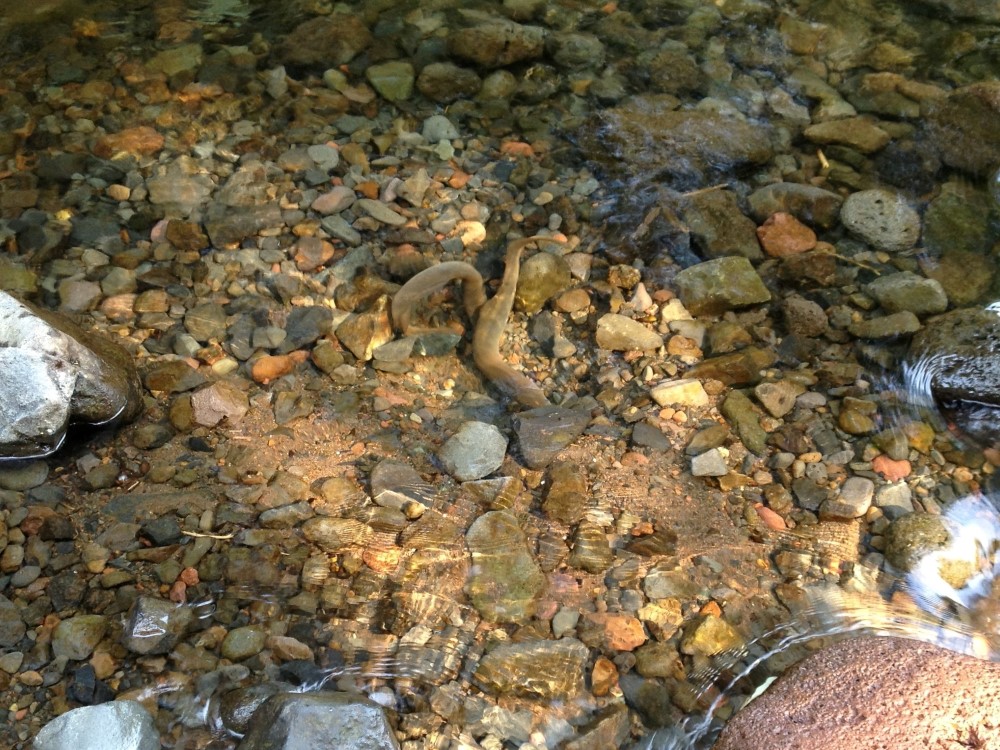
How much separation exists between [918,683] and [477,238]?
282 centimetres

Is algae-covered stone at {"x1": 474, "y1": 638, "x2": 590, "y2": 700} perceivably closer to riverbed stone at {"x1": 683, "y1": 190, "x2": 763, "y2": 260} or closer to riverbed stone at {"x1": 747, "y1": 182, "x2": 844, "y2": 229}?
riverbed stone at {"x1": 683, "y1": 190, "x2": 763, "y2": 260}

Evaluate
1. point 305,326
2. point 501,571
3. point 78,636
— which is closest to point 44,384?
point 78,636

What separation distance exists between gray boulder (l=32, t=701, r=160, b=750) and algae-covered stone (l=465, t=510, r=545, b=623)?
1096 millimetres

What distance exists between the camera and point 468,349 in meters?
3.91

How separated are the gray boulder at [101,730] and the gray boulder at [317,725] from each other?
0.31 metres

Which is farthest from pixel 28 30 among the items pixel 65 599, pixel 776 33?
pixel 776 33

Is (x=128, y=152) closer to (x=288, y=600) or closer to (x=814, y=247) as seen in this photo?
(x=288, y=600)

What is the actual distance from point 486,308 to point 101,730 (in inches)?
91.3

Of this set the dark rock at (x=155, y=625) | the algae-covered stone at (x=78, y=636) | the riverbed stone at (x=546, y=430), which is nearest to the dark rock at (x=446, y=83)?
the riverbed stone at (x=546, y=430)

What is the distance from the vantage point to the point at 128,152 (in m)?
4.65

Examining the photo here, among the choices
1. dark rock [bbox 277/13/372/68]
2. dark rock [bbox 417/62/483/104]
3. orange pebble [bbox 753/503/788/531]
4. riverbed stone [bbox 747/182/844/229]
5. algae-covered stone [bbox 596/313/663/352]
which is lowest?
orange pebble [bbox 753/503/788/531]

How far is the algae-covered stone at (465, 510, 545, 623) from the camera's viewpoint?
298 cm

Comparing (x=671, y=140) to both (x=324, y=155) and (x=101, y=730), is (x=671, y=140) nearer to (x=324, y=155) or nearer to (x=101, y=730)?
(x=324, y=155)

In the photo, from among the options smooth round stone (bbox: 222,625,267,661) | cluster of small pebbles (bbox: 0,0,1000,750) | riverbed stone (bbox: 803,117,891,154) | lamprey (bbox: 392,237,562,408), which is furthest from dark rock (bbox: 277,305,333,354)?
riverbed stone (bbox: 803,117,891,154)
